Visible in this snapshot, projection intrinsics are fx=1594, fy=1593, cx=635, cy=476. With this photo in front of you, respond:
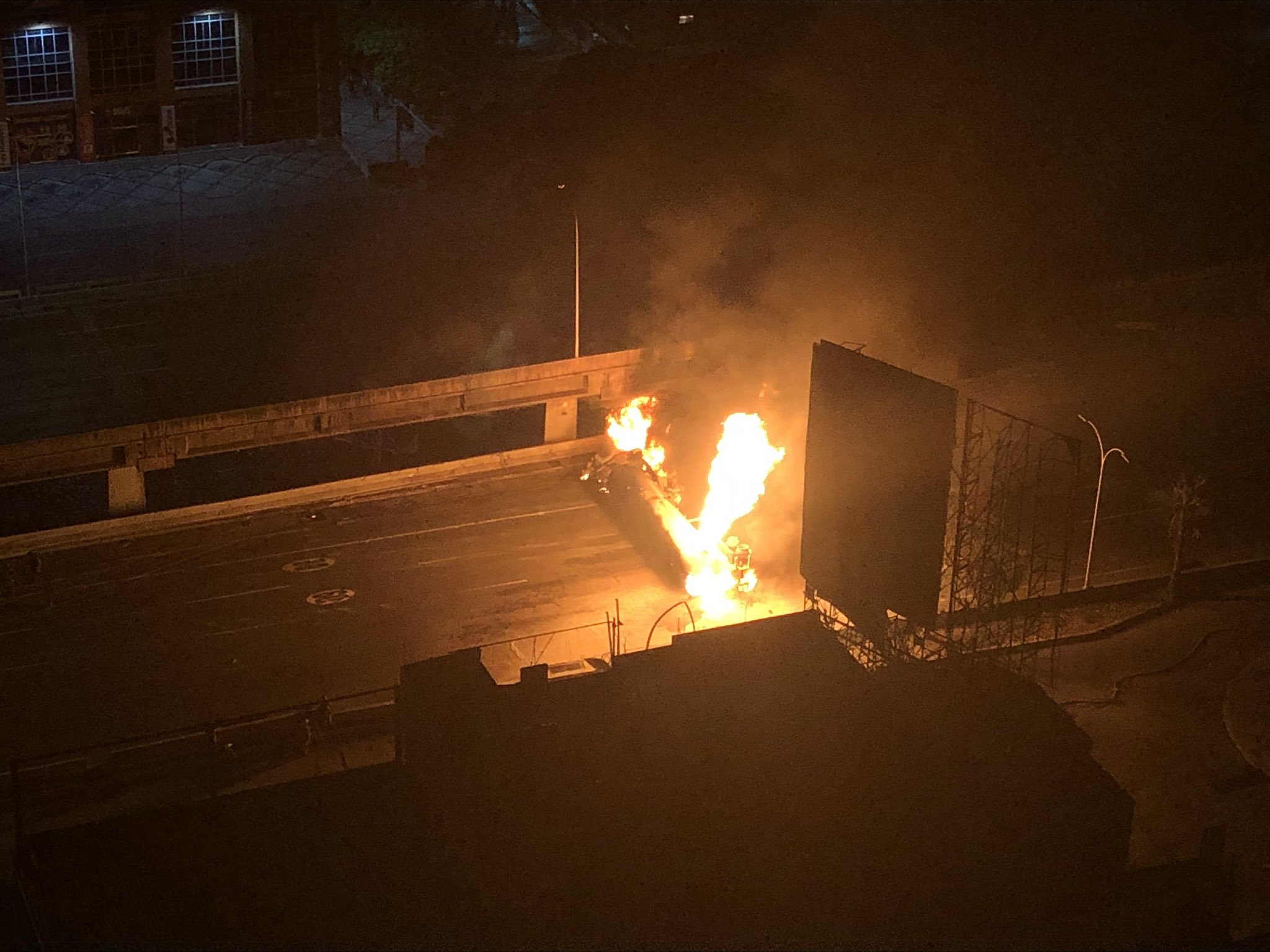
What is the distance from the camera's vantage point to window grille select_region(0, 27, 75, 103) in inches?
1630

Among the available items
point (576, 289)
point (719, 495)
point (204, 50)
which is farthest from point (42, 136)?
point (719, 495)

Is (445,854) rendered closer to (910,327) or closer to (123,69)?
(910,327)

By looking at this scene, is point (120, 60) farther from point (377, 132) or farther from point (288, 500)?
point (288, 500)

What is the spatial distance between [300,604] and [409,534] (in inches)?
127

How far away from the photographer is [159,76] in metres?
43.1

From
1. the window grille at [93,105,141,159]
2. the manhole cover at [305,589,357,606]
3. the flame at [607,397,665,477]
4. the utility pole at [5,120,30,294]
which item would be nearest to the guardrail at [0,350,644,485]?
the flame at [607,397,665,477]

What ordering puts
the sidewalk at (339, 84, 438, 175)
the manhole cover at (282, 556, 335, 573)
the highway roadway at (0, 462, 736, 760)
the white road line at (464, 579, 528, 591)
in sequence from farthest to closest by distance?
the sidewalk at (339, 84, 438, 175)
the manhole cover at (282, 556, 335, 573)
the white road line at (464, 579, 528, 591)
the highway roadway at (0, 462, 736, 760)

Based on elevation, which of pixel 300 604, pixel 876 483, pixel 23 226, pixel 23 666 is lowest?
pixel 23 666

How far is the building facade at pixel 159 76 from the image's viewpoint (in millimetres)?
41531

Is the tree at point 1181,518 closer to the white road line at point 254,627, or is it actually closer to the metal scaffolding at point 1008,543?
the metal scaffolding at point 1008,543

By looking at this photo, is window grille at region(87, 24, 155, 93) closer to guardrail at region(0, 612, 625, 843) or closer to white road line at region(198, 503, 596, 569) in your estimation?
white road line at region(198, 503, 596, 569)

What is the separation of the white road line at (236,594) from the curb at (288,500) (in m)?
2.77

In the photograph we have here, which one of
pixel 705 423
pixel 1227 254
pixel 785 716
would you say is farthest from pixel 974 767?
pixel 1227 254

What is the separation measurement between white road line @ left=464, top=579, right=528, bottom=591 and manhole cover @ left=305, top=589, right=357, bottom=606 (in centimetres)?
212
